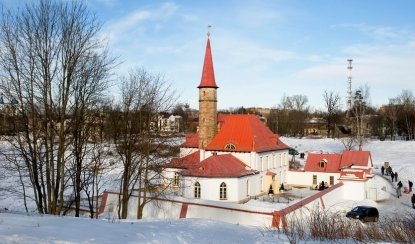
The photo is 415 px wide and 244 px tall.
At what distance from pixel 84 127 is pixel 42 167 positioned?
254 cm

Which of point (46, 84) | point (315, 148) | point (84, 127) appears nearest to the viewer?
point (46, 84)

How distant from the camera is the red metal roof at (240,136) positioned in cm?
3478

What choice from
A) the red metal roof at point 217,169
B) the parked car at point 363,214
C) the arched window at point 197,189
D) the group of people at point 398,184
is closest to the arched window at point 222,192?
the red metal roof at point 217,169

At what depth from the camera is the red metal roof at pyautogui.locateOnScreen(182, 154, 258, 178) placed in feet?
98.1

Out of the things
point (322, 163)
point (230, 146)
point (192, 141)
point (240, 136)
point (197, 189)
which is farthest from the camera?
point (192, 141)

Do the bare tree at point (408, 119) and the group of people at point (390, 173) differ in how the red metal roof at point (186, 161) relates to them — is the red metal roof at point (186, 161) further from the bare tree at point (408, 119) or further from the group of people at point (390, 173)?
the bare tree at point (408, 119)

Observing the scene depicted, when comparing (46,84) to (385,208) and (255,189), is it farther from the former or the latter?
(385,208)

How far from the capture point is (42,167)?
16906 mm

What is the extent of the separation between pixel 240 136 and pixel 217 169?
6097mm

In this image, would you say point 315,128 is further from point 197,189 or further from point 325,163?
point 197,189

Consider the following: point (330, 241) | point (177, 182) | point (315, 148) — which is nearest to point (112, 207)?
point (177, 182)

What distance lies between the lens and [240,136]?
35.5 metres

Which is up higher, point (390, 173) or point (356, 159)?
point (356, 159)

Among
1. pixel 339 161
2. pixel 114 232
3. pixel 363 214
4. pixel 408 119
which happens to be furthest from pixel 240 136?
pixel 408 119
